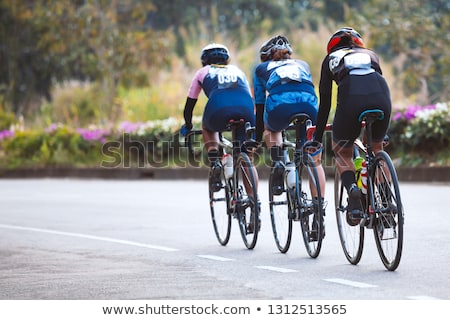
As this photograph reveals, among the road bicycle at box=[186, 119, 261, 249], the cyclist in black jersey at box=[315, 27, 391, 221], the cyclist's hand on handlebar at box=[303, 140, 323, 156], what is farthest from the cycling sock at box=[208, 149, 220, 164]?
the cyclist in black jersey at box=[315, 27, 391, 221]

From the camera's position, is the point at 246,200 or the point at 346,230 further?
the point at 246,200

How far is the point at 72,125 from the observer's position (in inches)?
1331

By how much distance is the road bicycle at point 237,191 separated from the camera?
37.2ft

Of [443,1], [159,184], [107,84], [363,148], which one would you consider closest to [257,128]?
[363,148]

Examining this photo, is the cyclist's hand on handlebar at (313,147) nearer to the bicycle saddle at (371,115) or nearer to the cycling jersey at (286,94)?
the cycling jersey at (286,94)

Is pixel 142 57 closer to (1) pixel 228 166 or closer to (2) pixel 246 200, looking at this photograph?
(1) pixel 228 166

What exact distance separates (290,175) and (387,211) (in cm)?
186

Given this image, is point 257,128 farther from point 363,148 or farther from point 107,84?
point 107,84

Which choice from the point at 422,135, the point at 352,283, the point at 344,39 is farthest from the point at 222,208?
the point at 422,135

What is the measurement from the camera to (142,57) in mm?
45562

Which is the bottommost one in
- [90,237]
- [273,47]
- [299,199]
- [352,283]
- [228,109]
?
[352,283]

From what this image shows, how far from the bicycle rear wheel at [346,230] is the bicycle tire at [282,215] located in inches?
30.5

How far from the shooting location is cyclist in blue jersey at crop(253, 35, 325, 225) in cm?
1072

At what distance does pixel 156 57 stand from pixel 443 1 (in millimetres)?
13730
